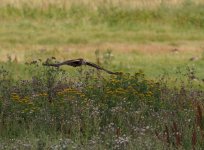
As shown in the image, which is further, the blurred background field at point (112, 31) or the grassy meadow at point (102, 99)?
the blurred background field at point (112, 31)

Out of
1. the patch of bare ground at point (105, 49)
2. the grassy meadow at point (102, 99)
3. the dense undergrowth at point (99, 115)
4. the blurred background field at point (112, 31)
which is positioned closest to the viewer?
the dense undergrowth at point (99, 115)

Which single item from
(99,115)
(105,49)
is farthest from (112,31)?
(99,115)

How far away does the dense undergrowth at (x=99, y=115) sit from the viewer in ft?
24.5

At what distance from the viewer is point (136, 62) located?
1822 centimetres

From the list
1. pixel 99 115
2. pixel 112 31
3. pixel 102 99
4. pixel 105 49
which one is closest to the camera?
pixel 99 115

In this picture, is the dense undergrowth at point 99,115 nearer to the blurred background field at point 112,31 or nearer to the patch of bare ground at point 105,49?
the blurred background field at point 112,31

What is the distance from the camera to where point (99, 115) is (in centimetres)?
887

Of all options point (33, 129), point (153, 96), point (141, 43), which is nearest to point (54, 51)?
point (141, 43)

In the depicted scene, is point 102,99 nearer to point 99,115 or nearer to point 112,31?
point 99,115

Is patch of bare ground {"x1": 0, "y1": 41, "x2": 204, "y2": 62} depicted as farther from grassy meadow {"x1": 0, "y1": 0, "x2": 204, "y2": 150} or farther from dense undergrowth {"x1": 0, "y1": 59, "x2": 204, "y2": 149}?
dense undergrowth {"x1": 0, "y1": 59, "x2": 204, "y2": 149}

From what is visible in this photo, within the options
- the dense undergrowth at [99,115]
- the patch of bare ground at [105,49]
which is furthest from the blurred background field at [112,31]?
the dense undergrowth at [99,115]

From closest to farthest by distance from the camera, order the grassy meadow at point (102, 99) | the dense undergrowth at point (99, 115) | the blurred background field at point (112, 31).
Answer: the dense undergrowth at point (99, 115) < the grassy meadow at point (102, 99) < the blurred background field at point (112, 31)

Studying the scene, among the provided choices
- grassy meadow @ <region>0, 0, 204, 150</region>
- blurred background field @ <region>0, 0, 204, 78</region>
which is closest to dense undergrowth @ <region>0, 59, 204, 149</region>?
grassy meadow @ <region>0, 0, 204, 150</region>

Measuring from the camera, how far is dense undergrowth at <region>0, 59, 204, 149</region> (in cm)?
745
